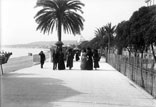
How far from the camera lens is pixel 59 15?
35.7m

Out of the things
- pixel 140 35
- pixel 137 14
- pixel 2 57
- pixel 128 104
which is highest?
pixel 137 14

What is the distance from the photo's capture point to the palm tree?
35.4 meters

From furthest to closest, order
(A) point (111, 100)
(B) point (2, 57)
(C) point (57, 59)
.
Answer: (C) point (57, 59), (B) point (2, 57), (A) point (111, 100)

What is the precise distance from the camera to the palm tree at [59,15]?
35375mm

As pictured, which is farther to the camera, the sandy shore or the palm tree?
the palm tree

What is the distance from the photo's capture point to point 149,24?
2753 centimetres

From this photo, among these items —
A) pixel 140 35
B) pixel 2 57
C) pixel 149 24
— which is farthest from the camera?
pixel 140 35

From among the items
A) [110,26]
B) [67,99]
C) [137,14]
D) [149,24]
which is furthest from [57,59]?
[110,26]

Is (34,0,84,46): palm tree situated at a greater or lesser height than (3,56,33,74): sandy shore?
greater

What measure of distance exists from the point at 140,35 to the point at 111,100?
22180 millimetres

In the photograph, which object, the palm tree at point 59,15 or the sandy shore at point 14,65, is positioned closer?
the sandy shore at point 14,65

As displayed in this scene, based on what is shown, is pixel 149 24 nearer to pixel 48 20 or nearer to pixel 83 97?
pixel 48 20

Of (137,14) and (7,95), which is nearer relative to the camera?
(7,95)

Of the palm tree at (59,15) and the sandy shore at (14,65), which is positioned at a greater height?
the palm tree at (59,15)
